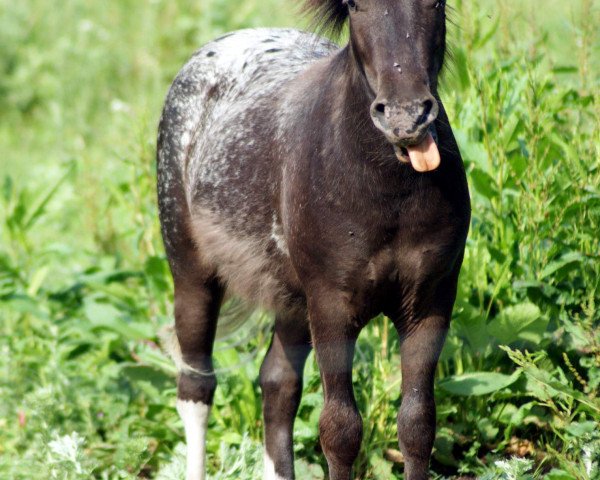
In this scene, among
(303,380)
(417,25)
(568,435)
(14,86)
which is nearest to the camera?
(417,25)

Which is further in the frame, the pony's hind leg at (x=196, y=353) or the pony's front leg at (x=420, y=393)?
the pony's hind leg at (x=196, y=353)

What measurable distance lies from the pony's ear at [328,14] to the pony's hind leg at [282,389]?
1.27m

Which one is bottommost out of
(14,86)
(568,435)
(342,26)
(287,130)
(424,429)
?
(14,86)

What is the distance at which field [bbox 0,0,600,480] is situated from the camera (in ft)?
13.8

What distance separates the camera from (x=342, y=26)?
3559 mm

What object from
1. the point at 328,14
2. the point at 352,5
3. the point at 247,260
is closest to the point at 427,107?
the point at 352,5

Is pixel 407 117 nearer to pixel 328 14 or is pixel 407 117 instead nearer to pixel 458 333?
pixel 328 14

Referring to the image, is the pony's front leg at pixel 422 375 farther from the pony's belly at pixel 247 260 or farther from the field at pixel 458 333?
the pony's belly at pixel 247 260

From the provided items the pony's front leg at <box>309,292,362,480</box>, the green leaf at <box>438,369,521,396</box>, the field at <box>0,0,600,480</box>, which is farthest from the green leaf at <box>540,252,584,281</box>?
the pony's front leg at <box>309,292,362,480</box>

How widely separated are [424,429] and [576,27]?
246 centimetres

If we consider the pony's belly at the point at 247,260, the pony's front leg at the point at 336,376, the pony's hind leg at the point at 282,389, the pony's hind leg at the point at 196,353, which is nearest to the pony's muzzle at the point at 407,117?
the pony's front leg at the point at 336,376

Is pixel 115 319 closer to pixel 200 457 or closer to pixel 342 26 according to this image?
pixel 200 457

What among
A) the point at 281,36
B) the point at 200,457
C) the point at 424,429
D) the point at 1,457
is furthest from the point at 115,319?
the point at 424,429

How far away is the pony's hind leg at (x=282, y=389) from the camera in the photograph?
429 cm
